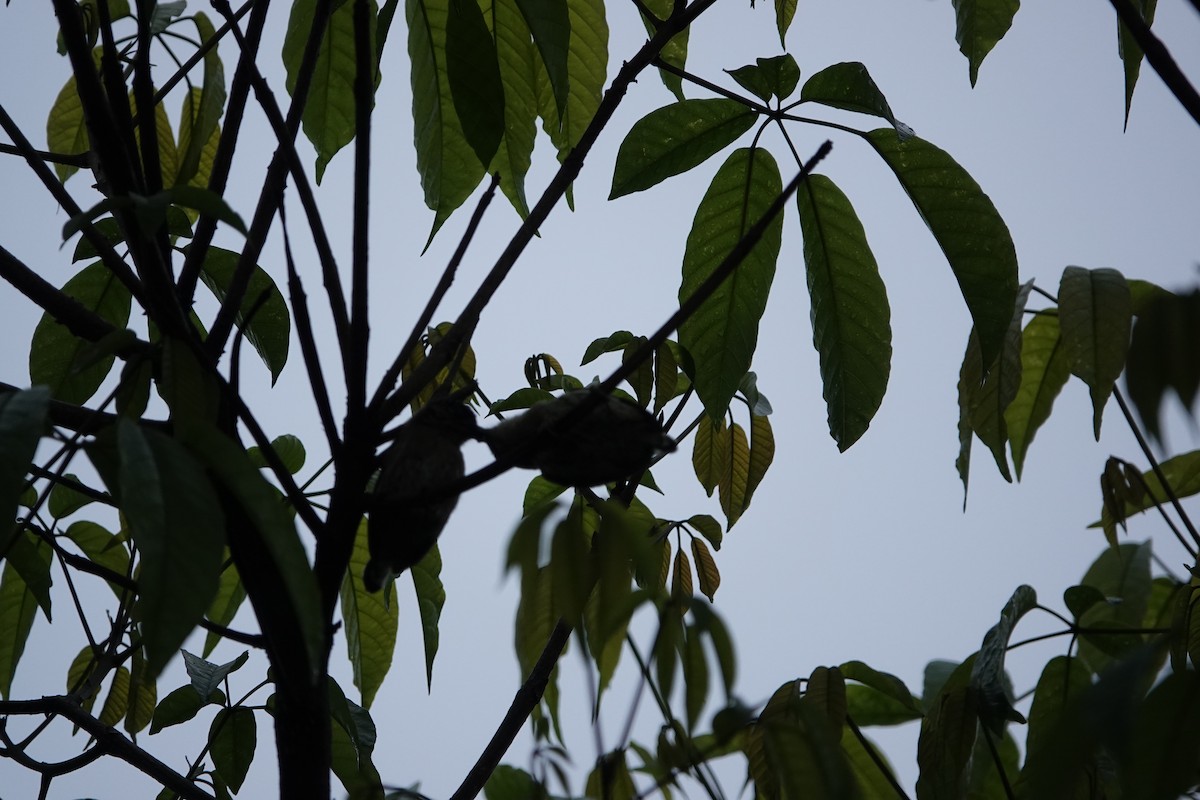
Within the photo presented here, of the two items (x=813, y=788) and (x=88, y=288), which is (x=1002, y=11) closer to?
(x=813, y=788)

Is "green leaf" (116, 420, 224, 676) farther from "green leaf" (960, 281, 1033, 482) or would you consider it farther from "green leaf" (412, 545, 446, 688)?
"green leaf" (960, 281, 1033, 482)

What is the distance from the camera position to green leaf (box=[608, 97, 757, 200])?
1.06m

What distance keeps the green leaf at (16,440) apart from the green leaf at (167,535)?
4 cm

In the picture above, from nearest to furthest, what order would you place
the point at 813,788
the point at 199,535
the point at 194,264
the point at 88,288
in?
the point at 199,535 → the point at 813,788 → the point at 194,264 → the point at 88,288

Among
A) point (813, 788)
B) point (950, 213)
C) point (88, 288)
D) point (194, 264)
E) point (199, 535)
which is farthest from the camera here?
point (88, 288)

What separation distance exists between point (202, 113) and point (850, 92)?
67 cm

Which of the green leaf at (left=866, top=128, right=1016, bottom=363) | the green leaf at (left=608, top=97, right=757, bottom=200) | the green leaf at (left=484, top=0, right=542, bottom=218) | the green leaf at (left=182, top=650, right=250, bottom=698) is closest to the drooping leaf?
the green leaf at (left=484, top=0, right=542, bottom=218)

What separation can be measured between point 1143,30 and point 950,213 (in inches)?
15.7

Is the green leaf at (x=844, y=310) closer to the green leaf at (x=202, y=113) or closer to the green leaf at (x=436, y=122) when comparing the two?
the green leaf at (x=436, y=122)

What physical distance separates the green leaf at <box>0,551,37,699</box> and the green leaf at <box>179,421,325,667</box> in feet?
2.49

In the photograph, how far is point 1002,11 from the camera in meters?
1.07

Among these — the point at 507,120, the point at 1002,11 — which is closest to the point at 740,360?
the point at 507,120

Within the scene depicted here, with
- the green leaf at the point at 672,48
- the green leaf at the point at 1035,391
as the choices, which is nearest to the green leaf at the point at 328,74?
the green leaf at the point at 672,48

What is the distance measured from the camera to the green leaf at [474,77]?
901 mm
